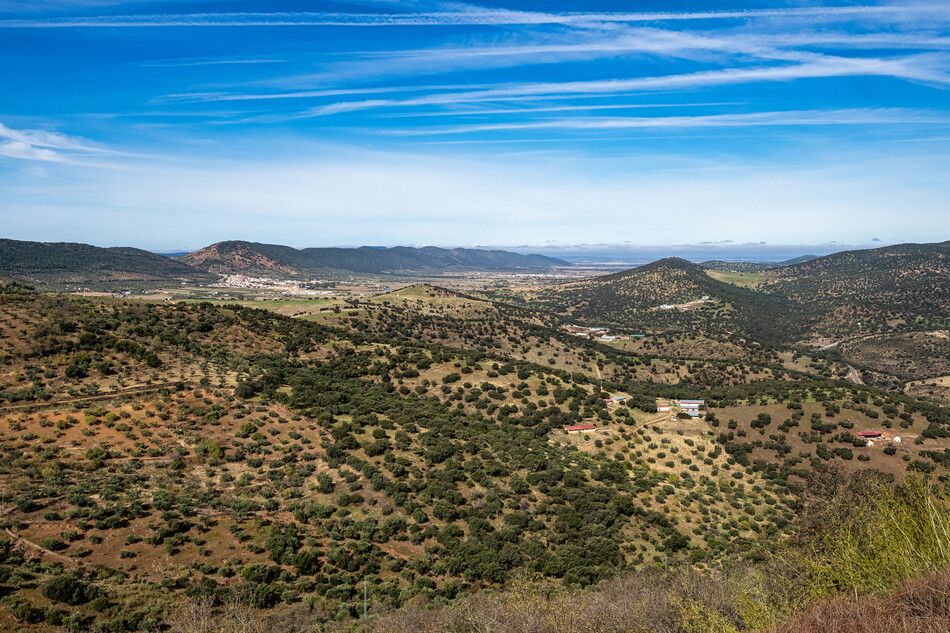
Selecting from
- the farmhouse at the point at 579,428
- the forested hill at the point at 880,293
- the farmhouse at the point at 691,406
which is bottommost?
the farmhouse at the point at 691,406

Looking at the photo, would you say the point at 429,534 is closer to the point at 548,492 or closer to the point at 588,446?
the point at 548,492

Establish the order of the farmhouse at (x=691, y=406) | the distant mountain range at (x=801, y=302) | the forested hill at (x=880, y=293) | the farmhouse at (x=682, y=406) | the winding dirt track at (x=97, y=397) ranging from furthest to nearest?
the distant mountain range at (x=801, y=302)
the forested hill at (x=880, y=293)
the farmhouse at (x=691, y=406)
the farmhouse at (x=682, y=406)
the winding dirt track at (x=97, y=397)

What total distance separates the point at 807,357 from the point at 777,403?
6057 centimetres

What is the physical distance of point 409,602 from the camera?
819 inches

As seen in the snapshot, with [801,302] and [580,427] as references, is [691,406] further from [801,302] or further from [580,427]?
[801,302]

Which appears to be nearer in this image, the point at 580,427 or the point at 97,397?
the point at 97,397

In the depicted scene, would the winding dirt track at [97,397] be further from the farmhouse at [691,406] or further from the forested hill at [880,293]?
the forested hill at [880,293]

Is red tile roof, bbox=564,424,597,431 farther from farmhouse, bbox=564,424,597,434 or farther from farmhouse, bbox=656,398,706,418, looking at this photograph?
farmhouse, bbox=656,398,706,418

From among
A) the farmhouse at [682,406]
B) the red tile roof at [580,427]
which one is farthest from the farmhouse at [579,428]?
the farmhouse at [682,406]

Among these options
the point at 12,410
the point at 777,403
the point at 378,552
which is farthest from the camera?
the point at 777,403

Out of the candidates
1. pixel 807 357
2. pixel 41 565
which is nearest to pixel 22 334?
pixel 41 565

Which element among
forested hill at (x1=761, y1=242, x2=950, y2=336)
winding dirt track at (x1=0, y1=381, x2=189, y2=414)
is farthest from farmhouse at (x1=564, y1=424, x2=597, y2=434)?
forested hill at (x1=761, y1=242, x2=950, y2=336)

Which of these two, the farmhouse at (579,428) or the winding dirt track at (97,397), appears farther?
the farmhouse at (579,428)

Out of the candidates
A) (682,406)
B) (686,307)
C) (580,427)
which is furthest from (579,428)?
(686,307)
